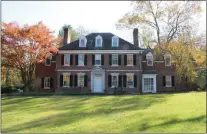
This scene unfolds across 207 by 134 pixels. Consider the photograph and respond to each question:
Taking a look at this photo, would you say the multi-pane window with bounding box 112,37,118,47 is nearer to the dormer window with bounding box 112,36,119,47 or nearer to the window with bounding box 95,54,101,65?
the dormer window with bounding box 112,36,119,47

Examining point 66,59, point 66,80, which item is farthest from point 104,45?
point 66,80

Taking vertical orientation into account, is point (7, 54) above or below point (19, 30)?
below

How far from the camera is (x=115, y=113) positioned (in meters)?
18.5

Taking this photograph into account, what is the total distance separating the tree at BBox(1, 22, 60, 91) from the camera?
35.5 meters

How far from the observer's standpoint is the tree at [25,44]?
35.5 m

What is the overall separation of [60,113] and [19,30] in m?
19.2

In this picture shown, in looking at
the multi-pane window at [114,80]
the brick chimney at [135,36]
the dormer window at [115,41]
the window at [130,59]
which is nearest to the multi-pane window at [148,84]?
the window at [130,59]

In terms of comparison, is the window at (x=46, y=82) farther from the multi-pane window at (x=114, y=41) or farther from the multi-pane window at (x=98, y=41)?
the multi-pane window at (x=114, y=41)

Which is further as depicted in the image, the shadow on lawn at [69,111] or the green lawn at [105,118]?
the shadow on lawn at [69,111]

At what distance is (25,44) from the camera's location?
36.1m

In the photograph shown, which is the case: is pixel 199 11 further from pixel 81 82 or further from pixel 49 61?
pixel 49 61

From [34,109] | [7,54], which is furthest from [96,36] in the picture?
[34,109]

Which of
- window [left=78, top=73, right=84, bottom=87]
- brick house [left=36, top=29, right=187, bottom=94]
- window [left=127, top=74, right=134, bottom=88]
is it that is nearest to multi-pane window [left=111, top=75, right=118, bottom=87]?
brick house [left=36, top=29, right=187, bottom=94]

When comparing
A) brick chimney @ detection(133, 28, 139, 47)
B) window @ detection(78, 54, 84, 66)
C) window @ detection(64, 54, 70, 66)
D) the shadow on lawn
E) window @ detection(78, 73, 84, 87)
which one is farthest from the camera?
brick chimney @ detection(133, 28, 139, 47)
